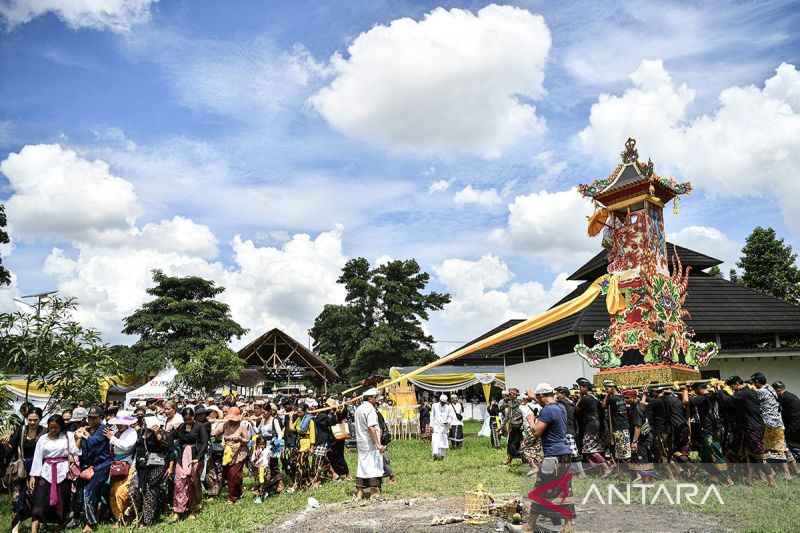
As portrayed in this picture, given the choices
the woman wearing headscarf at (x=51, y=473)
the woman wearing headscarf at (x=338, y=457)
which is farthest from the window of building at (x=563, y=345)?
the woman wearing headscarf at (x=51, y=473)

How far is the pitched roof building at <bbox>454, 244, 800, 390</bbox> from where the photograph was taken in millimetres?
18047

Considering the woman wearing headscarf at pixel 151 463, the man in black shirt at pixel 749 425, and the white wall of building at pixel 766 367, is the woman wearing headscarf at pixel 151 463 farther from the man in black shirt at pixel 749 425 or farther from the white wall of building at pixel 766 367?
the white wall of building at pixel 766 367

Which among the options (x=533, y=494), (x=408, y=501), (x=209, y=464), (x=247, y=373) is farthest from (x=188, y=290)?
(x=533, y=494)

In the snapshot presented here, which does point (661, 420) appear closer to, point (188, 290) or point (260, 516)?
point (260, 516)

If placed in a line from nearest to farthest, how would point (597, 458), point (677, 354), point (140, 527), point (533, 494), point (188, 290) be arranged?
point (533, 494)
point (140, 527)
point (597, 458)
point (677, 354)
point (188, 290)

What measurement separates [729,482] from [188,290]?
38.7 meters

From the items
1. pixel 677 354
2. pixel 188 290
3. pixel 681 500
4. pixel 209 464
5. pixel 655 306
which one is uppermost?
pixel 188 290

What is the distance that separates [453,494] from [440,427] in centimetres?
594

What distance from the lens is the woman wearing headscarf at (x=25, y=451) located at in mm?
8297

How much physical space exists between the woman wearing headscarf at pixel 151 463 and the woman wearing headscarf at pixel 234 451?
130 centimetres

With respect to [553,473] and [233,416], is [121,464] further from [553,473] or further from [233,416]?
[553,473]

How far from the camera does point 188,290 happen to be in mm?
42844

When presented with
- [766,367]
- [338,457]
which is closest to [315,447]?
[338,457]

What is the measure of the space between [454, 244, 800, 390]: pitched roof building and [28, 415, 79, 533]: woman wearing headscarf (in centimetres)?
1321
